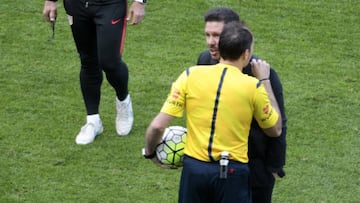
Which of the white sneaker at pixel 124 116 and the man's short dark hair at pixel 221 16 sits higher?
the man's short dark hair at pixel 221 16

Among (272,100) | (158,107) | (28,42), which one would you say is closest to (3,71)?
(28,42)

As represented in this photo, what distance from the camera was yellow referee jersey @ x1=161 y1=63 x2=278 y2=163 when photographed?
3.95 meters

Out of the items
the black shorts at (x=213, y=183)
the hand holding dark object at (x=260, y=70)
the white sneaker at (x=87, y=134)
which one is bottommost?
the white sneaker at (x=87, y=134)

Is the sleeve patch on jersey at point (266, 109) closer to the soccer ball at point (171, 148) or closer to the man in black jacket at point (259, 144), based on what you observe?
the man in black jacket at point (259, 144)

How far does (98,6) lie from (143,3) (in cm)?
34

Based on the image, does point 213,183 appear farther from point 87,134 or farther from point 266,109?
point 87,134

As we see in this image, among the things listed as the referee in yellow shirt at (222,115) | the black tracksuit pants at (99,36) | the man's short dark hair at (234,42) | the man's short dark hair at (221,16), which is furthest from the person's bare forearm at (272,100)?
the black tracksuit pants at (99,36)

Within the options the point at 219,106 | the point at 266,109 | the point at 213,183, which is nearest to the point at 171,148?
the point at 213,183

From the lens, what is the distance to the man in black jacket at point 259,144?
14.0ft

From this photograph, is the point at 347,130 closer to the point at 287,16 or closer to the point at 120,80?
the point at 120,80

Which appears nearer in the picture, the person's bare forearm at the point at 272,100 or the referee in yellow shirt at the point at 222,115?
the referee in yellow shirt at the point at 222,115

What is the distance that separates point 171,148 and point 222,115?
46 centimetres

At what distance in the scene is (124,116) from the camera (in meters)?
6.86

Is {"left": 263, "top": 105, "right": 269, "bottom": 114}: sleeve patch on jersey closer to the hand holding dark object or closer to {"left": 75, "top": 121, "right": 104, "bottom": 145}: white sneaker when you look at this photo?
the hand holding dark object
